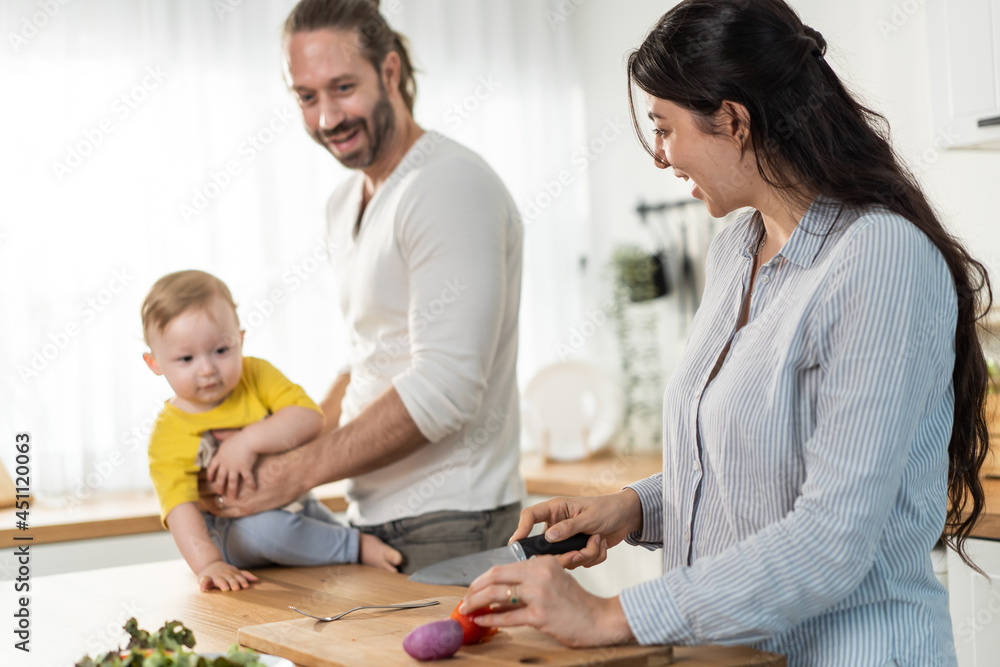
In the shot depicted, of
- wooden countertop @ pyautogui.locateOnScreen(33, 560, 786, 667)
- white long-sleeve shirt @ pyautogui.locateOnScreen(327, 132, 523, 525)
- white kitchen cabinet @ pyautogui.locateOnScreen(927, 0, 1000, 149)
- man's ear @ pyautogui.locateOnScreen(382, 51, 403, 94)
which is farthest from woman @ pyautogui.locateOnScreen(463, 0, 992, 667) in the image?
white kitchen cabinet @ pyautogui.locateOnScreen(927, 0, 1000, 149)

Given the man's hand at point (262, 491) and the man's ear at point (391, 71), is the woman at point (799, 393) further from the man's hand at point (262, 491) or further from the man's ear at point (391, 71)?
the man's ear at point (391, 71)

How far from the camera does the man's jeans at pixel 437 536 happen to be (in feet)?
4.81

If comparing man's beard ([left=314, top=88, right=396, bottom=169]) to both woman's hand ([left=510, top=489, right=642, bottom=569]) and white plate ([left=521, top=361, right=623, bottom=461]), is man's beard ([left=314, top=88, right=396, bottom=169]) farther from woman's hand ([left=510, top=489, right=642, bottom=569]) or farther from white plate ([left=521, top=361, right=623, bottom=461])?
white plate ([left=521, top=361, right=623, bottom=461])

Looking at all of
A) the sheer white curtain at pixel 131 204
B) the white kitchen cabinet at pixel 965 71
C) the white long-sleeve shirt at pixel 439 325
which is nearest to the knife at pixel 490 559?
the white long-sleeve shirt at pixel 439 325

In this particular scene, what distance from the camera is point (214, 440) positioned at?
147 centimetres

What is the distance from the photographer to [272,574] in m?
1.42

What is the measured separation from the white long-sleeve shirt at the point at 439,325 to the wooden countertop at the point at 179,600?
19cm

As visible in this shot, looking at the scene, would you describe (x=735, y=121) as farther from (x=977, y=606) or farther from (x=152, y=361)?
(x=977, y=606)

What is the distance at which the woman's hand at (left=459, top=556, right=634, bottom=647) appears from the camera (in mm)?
811

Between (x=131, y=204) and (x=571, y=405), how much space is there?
1.55 metres

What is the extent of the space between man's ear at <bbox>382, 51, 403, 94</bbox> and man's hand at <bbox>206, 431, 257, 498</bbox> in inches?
26.1

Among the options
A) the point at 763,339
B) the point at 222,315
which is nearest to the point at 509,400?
the point at 222,315

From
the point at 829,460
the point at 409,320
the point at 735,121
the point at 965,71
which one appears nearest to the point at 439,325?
the point at 409,320

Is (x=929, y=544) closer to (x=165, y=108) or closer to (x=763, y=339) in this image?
(x=763, y=339)
